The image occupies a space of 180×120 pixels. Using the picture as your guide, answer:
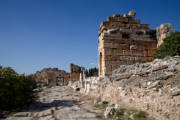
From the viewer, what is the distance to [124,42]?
7332mm

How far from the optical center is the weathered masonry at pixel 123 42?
6965 mm

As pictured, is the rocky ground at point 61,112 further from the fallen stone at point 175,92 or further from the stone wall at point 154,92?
the fallen stone at point 175,92

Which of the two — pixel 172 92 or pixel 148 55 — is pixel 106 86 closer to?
pixel 172 92

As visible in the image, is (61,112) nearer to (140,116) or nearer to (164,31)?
(140,116)

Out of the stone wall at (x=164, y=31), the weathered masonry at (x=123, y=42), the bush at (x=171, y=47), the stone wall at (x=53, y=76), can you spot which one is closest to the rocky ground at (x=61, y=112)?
the weathered masonry at (x=123, y=42)

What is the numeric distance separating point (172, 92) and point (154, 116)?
729 millimetres

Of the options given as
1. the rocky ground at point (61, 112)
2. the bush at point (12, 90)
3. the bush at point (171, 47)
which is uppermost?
the bush at point (171, 47)

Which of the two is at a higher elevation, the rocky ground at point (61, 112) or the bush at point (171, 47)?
the bush at point (171, 47)

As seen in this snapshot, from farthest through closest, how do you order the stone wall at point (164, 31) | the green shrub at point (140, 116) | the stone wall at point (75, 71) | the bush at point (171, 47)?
the stone wall at point (75, 71)
the stone wall at point (164, 31)
the bush at point (171, 47)
the green shrub at point (140, 116)

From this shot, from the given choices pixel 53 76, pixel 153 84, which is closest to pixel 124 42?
pixel 153 84

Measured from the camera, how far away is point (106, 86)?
5531mm

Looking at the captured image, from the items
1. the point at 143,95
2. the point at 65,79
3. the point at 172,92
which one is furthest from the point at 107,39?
the point at 65,79

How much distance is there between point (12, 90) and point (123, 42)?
5.79 m

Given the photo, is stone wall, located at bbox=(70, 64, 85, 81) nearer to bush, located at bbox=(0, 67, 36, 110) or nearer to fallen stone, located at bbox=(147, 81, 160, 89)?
bush, located at bbox=(0, 67, 36, 110)
